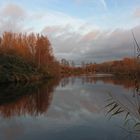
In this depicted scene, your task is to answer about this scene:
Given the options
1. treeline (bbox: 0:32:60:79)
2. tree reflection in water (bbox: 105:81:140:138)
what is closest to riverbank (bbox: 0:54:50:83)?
treeline (bbox: 0:32:60:79)

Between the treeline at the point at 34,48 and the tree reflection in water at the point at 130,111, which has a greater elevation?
the treeline at the point at 34,48

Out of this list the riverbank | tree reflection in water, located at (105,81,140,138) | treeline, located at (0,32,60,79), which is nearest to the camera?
tree reflection in water, located at (105,81,140,138)

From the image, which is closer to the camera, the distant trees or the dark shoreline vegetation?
the dark shoreline vegetation

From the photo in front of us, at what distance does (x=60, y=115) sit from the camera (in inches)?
463

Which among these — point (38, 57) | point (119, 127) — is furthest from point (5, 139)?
point (38, 57)

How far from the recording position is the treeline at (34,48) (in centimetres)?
4872

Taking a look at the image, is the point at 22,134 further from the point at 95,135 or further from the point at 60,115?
the point at 60,115

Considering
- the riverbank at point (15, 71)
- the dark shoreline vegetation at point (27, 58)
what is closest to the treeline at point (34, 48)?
the dark shoreline vegetation at point (27, 58)

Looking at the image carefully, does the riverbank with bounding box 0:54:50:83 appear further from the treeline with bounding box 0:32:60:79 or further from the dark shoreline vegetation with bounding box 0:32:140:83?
the treeline with bounding box 0:32:60:79

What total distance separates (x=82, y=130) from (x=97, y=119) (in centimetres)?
196

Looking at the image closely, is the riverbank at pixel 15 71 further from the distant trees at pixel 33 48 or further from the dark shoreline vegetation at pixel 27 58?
the distant trees at pixel 33 48

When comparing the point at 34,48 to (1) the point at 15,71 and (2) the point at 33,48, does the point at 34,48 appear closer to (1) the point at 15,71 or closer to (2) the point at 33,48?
(2) the point at 33,48

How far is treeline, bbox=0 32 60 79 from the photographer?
48.7 metres

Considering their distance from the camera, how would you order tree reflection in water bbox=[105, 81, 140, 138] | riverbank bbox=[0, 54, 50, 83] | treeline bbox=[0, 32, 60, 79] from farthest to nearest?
treeline bbox=[0, 32, 60, 79], riverbank bbox=[0, 54, 50, 83], tree reflection in water bbox=[105, 81, 140, 138]
